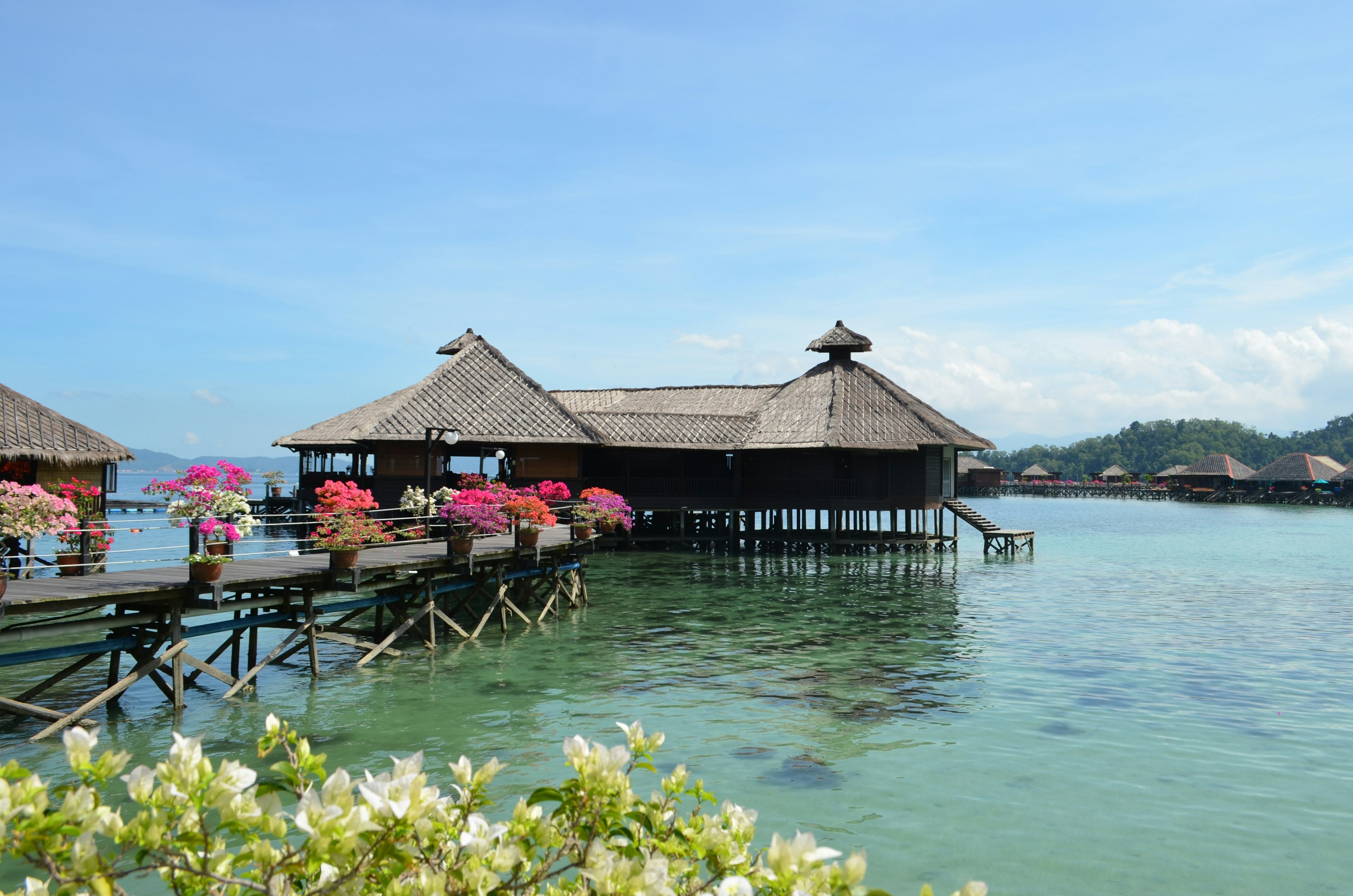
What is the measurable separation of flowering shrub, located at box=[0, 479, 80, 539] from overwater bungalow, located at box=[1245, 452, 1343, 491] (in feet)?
304

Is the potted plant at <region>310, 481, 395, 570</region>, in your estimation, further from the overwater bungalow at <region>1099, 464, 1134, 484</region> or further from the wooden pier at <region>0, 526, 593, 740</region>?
the overwater bungalow at <region>1099, 464, 1134, 484</region>

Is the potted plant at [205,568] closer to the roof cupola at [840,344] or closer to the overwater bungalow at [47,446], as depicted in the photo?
the overwater bungalow at [47,446]

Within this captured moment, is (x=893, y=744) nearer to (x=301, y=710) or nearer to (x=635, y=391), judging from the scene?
(x=301, y=710)

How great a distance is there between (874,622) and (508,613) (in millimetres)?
8109

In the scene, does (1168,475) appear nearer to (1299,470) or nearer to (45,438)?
(1299,470)

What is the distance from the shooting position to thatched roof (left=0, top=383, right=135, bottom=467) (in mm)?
22750

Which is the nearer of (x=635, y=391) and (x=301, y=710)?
(x=301, y=710)

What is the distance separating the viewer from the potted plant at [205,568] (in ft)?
39.0

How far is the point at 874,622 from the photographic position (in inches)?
796

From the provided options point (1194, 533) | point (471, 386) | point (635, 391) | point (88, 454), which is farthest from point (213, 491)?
point (1194, 533)

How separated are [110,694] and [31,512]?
2657 mm

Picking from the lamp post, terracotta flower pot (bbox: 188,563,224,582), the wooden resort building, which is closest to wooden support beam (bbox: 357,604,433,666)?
the lamp post

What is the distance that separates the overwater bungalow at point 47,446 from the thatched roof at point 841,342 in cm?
2520

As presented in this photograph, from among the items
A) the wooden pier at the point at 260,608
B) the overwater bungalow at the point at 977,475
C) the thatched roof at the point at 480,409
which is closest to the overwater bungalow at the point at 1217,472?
the overwater bungalow at the point at 977,475
